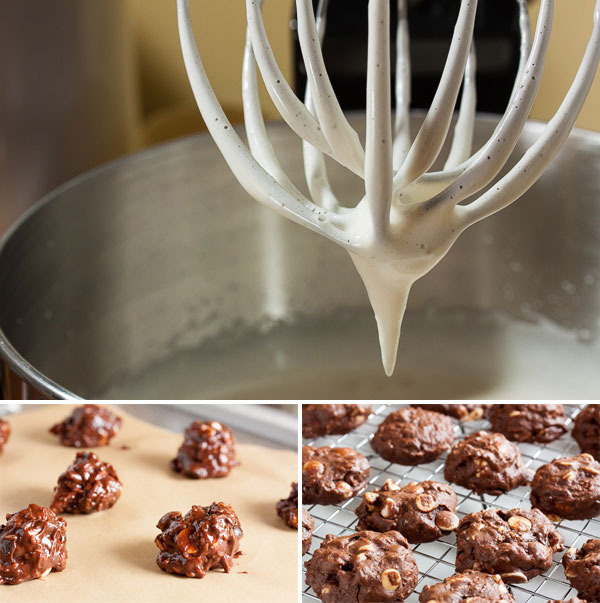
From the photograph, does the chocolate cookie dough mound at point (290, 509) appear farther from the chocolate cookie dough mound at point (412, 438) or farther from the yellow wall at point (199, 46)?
the yellow wall at point (199, 46)

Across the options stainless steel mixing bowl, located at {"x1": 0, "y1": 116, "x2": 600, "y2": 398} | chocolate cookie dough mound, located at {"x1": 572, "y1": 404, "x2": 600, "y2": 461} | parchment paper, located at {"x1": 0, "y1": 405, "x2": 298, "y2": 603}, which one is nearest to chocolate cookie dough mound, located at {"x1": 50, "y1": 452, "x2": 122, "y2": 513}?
parchment paper, located at {"x1": 0, "y1": 405, "x2": 298, "y2": 603}

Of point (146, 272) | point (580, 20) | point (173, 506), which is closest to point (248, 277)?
point (146, 272)

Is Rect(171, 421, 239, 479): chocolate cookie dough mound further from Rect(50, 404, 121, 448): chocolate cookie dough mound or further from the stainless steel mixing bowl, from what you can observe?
the stainless steel mixing bowl

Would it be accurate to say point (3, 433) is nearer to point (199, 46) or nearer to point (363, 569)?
point (363, 569)

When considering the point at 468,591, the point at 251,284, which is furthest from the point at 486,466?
the point at 251,284

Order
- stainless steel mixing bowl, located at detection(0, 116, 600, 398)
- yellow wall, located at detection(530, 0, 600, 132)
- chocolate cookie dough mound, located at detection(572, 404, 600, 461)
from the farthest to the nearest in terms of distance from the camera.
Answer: yellow wall, located at detection(530, 0, 600, 132) → stainless steel mixing bowl, located at detection(0, 116, 600, 398) → chocolate cookie dough mound, located at detection(572, 404, 600, 461)

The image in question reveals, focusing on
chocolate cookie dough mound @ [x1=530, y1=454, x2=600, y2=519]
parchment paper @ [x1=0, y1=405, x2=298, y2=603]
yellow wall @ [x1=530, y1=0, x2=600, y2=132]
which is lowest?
parchment paper @ [x1=0, y1=405, x2=298, y2=603]

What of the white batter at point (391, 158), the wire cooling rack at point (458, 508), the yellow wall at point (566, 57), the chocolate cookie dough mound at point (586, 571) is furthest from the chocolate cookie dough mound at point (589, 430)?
the yellow wall at point (566, 57)
